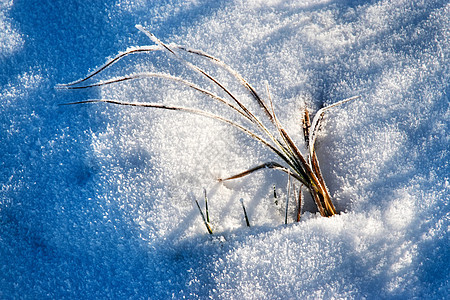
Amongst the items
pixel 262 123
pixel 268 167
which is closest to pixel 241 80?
pixel 262 123

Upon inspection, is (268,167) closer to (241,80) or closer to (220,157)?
(220,157)

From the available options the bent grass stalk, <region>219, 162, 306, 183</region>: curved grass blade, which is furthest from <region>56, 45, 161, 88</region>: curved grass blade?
<region>219, 162, 306, 183</region>: curved grass blade

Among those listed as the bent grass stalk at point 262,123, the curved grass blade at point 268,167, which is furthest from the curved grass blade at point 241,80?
the curved grass blade at point 268,167

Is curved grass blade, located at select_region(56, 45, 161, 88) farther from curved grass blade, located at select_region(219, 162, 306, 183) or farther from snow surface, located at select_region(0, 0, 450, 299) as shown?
curved grass blade, located at select_region(219, 162, 306, 183)

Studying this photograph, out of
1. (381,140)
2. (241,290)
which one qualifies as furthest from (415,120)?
(241,290)

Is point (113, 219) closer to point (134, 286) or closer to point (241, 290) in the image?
point (134, 286)

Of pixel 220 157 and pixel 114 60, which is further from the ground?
pixel 114 60
